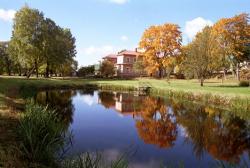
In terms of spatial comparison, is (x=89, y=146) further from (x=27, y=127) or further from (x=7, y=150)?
(x=7, y=150)

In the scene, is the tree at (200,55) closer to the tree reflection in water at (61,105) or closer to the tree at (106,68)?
the tree reflection in water at (61,105)

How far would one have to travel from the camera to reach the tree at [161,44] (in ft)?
199

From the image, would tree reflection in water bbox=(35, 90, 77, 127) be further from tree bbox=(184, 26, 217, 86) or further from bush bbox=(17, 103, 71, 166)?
tree bbox=(184, 26, 217, 86)

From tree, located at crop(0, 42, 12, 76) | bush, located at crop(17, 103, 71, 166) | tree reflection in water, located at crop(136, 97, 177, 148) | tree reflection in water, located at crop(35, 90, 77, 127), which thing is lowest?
tree reflection in water, located at crop(136, 97, 177, 148)

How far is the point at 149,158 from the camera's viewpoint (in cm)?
1162

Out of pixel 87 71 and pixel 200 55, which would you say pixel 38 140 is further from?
pixel 87 71

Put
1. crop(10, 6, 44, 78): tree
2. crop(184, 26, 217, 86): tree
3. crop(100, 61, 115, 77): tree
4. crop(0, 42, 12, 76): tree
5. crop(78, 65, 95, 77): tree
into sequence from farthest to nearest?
1. crop(78, 65, 95, 77): tree
2. crop(0, 42, 12, 76): tree
3. crop(100, 61, 115, 77): tree
4. crop(10, 6, 44, 78): tree
5. crop(184, 26, 217, 86): tree

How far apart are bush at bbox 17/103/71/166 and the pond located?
93 centimetres

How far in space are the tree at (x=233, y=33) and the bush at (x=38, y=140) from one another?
150 feet

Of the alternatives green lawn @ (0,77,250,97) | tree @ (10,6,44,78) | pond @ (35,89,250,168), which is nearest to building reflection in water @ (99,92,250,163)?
pond @ (35,89,250,168)

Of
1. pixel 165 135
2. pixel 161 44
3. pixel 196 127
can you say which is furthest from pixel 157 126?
pixel 161 44

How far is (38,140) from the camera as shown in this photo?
941 centimetres

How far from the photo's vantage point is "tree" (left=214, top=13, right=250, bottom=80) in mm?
51594

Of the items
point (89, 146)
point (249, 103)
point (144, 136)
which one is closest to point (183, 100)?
point (249, 103)
